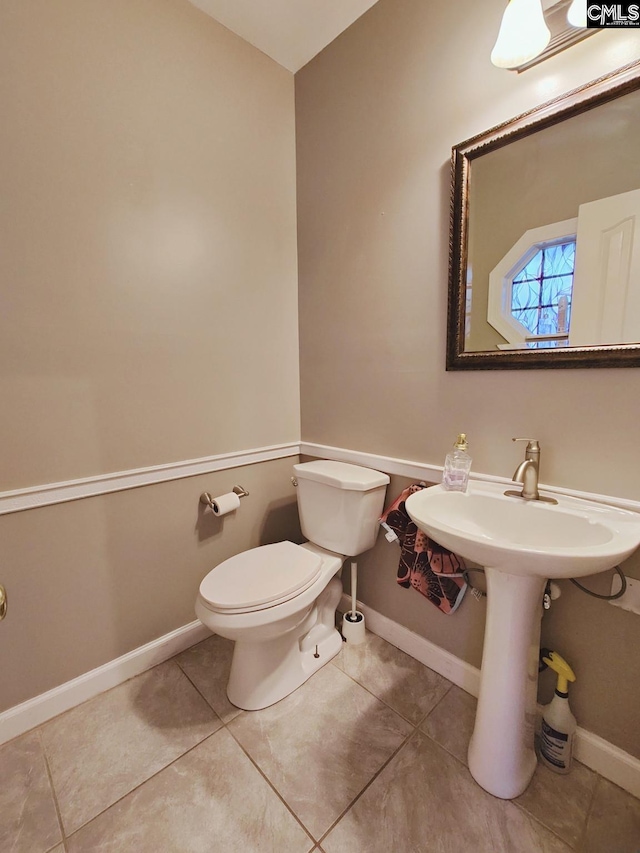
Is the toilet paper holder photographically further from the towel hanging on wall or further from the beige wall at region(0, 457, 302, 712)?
the towel hanging on wall

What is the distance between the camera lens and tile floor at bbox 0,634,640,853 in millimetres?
911

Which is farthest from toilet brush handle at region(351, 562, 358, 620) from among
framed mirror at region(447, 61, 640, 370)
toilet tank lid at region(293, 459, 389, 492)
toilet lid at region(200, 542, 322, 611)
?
framed mirror at region(447, 61, 640, 370)

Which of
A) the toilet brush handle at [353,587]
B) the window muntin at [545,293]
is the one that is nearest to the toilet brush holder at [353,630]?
the toilet brush handle at [353,587]

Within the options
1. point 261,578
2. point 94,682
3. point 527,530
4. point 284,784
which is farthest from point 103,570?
point 527,530

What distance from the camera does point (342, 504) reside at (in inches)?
56.8

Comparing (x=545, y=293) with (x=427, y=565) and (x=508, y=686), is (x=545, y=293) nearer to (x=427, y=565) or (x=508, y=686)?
(x=427, y=565)

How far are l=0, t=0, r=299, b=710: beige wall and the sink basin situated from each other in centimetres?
96

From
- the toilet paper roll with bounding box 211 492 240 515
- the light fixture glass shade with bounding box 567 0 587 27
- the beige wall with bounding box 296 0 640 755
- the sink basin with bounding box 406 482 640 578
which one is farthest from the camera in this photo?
the toilet paper roll with bounding box 211 492 240 515

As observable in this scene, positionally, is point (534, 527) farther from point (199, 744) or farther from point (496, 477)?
point (199, 744)

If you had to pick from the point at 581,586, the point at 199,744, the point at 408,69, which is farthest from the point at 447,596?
the point at 408,69

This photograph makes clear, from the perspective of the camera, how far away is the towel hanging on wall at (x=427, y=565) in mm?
1234

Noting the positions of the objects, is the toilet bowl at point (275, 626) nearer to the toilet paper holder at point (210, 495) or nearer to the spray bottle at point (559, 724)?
the toilet paper holder at point (210, 495)

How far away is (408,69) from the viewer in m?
1.28

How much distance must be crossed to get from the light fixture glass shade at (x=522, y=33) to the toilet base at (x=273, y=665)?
5.95 feet
